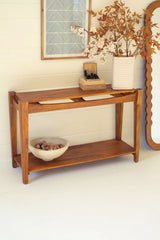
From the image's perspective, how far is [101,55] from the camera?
333cm

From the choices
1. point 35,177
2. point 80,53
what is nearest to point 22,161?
point 35,177

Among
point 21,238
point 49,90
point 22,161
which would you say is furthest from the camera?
point 49,90

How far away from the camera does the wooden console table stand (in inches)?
118

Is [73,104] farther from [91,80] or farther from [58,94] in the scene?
[91,80]

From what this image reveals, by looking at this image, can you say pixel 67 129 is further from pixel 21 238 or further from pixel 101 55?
pixel 21 238

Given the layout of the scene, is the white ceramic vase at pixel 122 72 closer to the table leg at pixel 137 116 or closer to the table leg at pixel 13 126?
the table leg at pixel 137 116

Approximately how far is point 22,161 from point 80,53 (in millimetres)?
1149

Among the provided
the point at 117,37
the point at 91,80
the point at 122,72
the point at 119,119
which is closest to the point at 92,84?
the point at 91,80

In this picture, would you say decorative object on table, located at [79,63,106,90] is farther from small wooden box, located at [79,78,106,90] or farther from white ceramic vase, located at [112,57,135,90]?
white ceramic vase, located at [112,57,135,90]

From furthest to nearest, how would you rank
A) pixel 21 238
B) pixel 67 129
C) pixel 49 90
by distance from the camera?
pixel 67 129, pixel 49 90, pixel 21 238

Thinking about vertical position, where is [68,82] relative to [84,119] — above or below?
above

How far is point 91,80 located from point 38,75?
482 millimetres

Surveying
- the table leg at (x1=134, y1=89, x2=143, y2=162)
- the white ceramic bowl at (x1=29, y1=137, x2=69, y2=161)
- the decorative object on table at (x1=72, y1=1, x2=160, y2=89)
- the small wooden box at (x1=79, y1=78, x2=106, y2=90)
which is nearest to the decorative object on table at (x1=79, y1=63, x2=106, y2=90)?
the small wooden box at (x1=79, y1=78, x2=106, y2=90)

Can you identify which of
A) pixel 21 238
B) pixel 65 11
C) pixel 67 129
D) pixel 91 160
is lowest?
pixel 21 238
